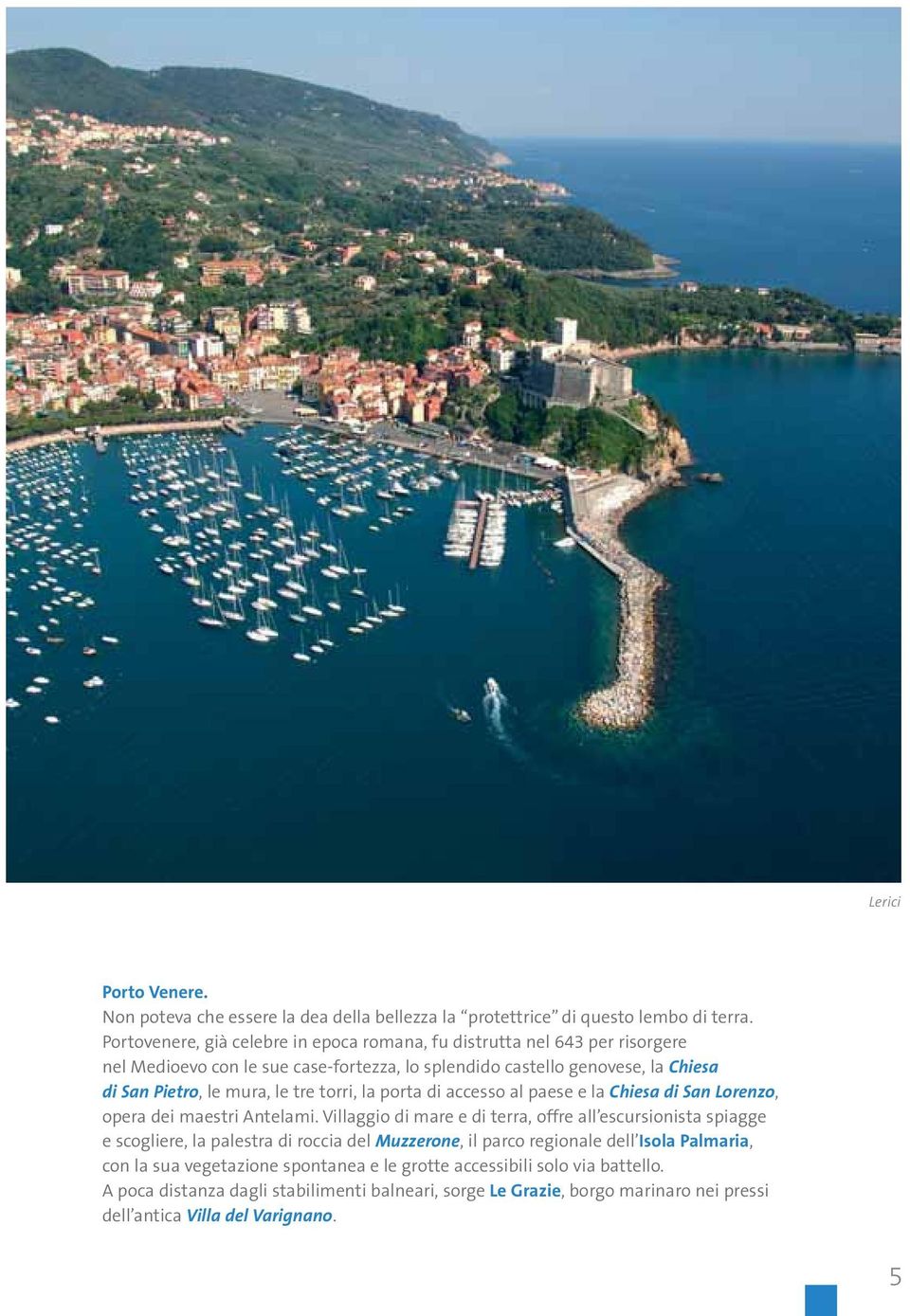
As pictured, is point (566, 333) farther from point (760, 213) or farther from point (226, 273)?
point (760, 213)

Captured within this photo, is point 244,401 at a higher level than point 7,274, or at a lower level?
lower

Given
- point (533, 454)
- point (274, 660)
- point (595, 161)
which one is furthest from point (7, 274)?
point (595, 161)

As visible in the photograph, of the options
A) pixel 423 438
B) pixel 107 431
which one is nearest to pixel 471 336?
pixel 423 438

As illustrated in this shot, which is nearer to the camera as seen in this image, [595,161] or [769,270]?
[769,270]

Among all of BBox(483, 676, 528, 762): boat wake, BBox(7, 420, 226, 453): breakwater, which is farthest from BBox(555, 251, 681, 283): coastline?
BBox(483, 676, 528, 762): boat wake

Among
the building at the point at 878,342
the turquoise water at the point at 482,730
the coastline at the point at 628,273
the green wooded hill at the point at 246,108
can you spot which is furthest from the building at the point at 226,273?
the green wooded hill at the point at 246,108

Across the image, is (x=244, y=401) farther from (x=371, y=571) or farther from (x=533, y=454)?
(x=371, y=571)
